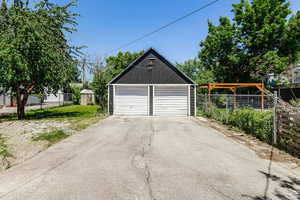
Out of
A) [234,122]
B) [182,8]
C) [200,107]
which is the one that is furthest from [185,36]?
[234,122]

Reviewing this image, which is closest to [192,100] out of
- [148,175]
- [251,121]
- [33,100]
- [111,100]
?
[251,121]

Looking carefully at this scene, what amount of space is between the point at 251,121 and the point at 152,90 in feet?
22.7

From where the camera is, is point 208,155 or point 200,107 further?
point 200,107

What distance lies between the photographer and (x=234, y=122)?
798cm

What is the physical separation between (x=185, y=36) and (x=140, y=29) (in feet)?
11.1

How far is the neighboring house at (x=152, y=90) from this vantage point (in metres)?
12.1

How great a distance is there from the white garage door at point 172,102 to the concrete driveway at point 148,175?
706 centimetres

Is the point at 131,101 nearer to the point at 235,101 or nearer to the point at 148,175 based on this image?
the point at 235,101

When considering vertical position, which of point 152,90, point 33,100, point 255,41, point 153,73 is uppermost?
point 255,41

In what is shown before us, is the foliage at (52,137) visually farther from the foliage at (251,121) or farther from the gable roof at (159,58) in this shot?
the foliage at (251,121)

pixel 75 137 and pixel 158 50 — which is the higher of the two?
pixel 158 50

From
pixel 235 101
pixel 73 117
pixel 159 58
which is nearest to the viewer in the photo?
pixel 235 101

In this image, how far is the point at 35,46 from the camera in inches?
367

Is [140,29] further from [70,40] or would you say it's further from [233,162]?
[233,162]
